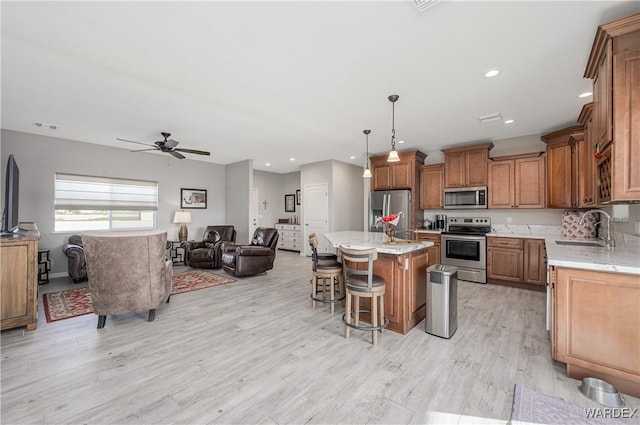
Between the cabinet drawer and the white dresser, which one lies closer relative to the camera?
the cabinet drawer

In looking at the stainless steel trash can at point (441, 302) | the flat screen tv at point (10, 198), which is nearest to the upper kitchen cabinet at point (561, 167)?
the stainless steel trash can at point (441, 302)

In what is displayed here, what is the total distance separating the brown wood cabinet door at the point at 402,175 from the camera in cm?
556

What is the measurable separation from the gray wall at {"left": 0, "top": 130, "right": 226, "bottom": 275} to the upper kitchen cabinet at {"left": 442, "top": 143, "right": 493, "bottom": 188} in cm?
614

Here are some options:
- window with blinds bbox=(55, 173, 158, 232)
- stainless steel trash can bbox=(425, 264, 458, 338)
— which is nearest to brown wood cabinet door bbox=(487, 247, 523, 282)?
stainless steel trash can bbox=(425, 264, 458, 338)

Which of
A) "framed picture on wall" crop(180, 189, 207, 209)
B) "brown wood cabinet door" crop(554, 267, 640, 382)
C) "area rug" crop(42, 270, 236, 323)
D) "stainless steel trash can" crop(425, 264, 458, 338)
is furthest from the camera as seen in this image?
"framed picture on wall" crop(180, 189, 207, 209)

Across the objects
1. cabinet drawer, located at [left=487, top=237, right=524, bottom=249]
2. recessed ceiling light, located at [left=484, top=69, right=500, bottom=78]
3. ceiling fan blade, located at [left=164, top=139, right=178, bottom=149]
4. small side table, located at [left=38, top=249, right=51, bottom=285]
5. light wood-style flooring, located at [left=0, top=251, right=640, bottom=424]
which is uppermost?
recessed ceiling light, located at [left=484, top=69, right=500, bottom=78]

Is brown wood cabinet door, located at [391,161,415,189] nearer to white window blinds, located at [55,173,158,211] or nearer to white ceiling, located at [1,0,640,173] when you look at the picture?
white ceiling, located at [1,0,640,173]

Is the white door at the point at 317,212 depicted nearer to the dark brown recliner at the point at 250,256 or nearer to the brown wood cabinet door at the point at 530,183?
the dark brown recliner at the point at 250,256

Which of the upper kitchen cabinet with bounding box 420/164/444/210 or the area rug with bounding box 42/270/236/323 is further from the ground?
the upper kitchen cabinet with bounding box 420/164/444/210

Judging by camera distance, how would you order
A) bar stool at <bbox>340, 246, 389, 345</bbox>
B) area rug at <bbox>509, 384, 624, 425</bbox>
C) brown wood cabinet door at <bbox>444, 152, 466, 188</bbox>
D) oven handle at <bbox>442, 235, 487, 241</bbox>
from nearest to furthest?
area rug at <bbox>509, 384, 624, 425</bbox>, bar stool at <bbox>340, 246, 389, 345</bbox>, oven handle at <bbox>442, 235, 487, 241</bbox>, brown wood cabinet door at <bbox>444, 152, 466, 188</bbox>

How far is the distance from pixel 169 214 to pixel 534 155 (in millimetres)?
7850

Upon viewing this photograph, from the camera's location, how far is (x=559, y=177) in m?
4.14

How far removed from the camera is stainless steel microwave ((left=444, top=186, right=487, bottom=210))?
16.3 ft

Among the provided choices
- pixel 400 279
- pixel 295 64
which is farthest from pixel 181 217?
pixel 400 279
